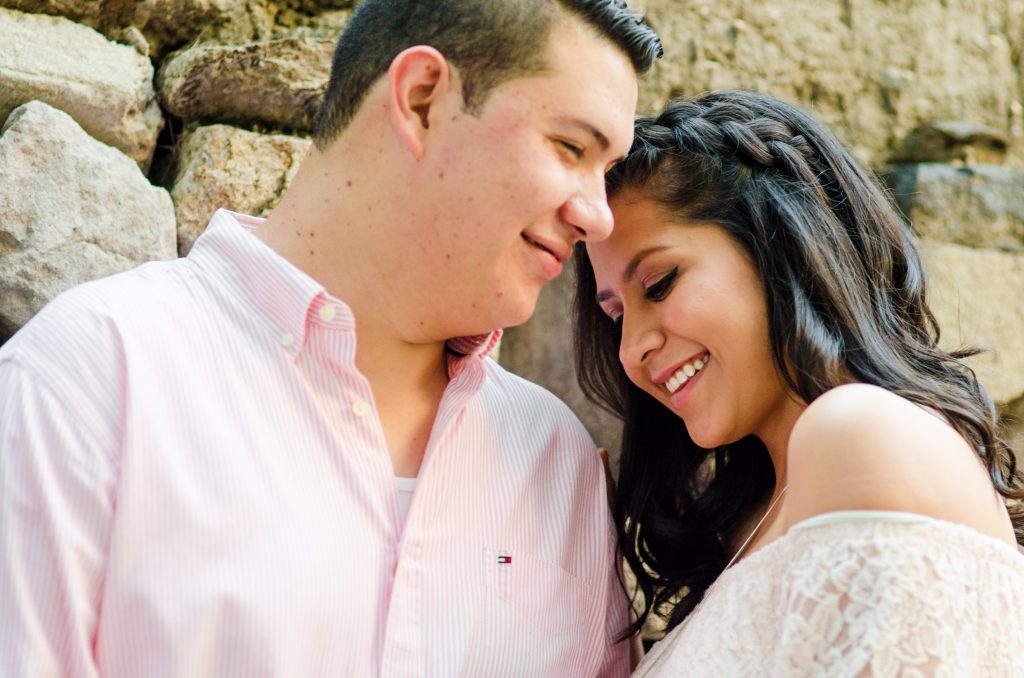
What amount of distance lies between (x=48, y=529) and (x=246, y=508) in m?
0.23

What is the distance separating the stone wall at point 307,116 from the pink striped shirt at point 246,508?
247mm

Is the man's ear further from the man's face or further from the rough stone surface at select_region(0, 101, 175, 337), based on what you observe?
the rough stone surface at select_region(0, 101, 175, 337)

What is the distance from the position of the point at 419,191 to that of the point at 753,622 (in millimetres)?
749

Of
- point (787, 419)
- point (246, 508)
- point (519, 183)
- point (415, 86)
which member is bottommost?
point (787, 419)

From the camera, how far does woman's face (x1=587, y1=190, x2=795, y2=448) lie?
1.78 metres

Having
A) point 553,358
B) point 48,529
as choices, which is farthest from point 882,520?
point 553,358

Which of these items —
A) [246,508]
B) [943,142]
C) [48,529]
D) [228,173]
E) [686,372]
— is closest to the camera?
[48,529]

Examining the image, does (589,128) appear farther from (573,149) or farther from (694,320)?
(694,320)

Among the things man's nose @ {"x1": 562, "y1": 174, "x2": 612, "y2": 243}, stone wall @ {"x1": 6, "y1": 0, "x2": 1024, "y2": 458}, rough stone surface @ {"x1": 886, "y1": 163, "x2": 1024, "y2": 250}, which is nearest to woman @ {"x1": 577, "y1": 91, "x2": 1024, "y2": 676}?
man's nose @ {"x1": 562, "y1": 174, "x2": 612, "y2": 243}

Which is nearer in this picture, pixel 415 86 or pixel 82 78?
pixel 415 86

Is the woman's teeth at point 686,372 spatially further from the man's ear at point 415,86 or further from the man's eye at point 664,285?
the man's ear at point 415,86

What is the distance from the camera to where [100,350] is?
1.42 metres

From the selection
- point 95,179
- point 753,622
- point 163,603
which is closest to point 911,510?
point 753,622

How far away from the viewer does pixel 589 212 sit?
1646 millimetres
